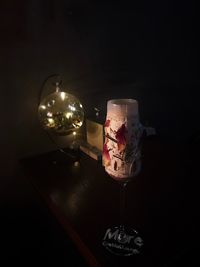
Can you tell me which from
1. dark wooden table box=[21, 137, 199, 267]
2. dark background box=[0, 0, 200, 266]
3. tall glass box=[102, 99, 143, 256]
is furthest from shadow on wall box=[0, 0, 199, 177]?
tall glass box=[102, 99, 143, 256]

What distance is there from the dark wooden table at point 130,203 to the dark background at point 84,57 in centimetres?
20

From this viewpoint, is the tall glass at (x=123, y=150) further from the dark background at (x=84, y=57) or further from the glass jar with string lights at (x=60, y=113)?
the dark background at (x=84, y=57)

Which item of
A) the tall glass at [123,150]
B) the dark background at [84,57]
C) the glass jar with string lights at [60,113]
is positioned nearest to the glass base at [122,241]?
the tall glass at [123,150]

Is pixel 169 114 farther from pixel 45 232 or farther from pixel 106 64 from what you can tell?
pixel 45 232

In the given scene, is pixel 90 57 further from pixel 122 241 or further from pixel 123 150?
pixel 122 241

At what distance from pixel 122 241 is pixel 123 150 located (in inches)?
9.4

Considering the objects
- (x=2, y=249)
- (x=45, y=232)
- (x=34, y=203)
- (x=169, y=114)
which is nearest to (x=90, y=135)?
(x=34, y=203)

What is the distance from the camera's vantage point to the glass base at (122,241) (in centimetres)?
66

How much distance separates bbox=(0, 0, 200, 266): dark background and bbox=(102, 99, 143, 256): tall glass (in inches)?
27.3

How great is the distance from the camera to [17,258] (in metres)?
1.39

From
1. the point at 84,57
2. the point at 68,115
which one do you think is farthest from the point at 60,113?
the point at 84,57

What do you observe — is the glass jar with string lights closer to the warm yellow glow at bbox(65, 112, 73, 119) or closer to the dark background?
the warm yellow glow at bbox(65, 112, 73, 119)

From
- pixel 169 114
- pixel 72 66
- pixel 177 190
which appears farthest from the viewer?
pixel 169 114

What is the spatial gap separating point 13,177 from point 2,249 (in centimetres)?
38
